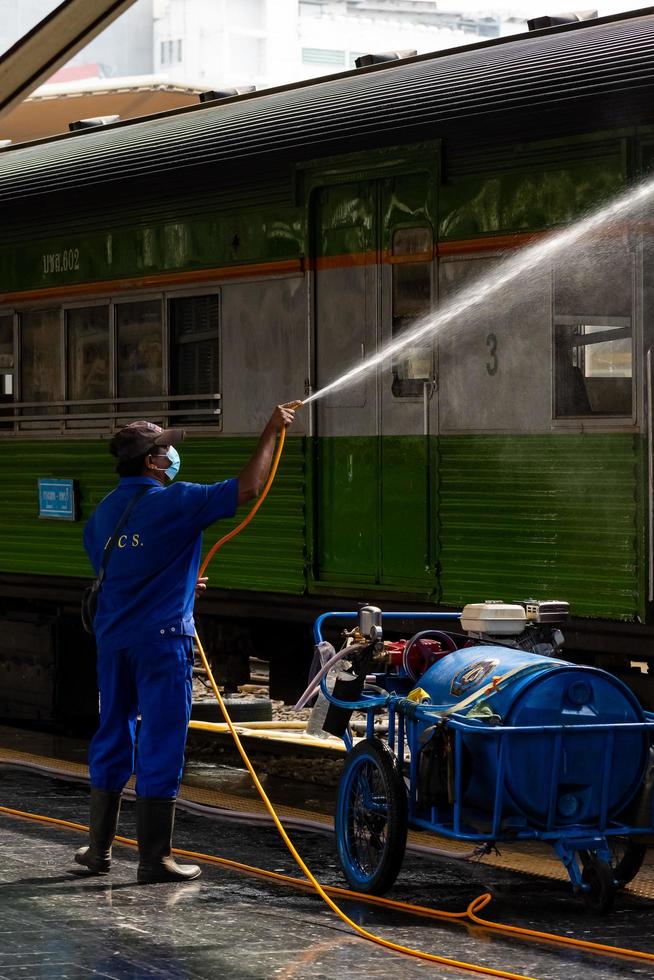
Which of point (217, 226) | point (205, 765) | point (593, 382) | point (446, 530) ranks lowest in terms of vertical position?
point (205, 765)

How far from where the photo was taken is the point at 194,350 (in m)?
10.7

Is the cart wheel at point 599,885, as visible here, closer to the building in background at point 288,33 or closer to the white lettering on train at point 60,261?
the white lettering on train at point 60,261

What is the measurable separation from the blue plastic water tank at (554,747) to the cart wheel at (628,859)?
30 centimetres

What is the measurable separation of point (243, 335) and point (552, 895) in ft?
14.6

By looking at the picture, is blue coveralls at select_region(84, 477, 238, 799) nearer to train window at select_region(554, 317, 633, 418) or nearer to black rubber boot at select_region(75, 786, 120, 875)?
black rubber boot at select_region(75, 786, 120, 875)

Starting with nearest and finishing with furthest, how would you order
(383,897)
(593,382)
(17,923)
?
(17,923) < (383,897) < (593,382)

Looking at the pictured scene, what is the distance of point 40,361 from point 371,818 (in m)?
5.95

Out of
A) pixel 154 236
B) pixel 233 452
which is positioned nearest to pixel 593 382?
pixel 233 452

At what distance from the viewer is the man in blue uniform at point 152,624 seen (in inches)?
273

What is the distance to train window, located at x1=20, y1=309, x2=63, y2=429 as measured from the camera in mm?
11844

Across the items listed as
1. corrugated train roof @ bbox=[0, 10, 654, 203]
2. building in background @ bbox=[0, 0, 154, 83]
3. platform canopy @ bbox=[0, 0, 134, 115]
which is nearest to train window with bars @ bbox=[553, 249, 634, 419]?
corrugated train roof @ bbox=[0, 10, 654, 203]

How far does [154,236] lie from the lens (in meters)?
10.9

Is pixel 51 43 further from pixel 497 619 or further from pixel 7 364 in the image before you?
pixel 497 619

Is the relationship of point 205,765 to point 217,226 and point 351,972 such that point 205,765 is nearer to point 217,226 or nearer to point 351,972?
point 217,226
